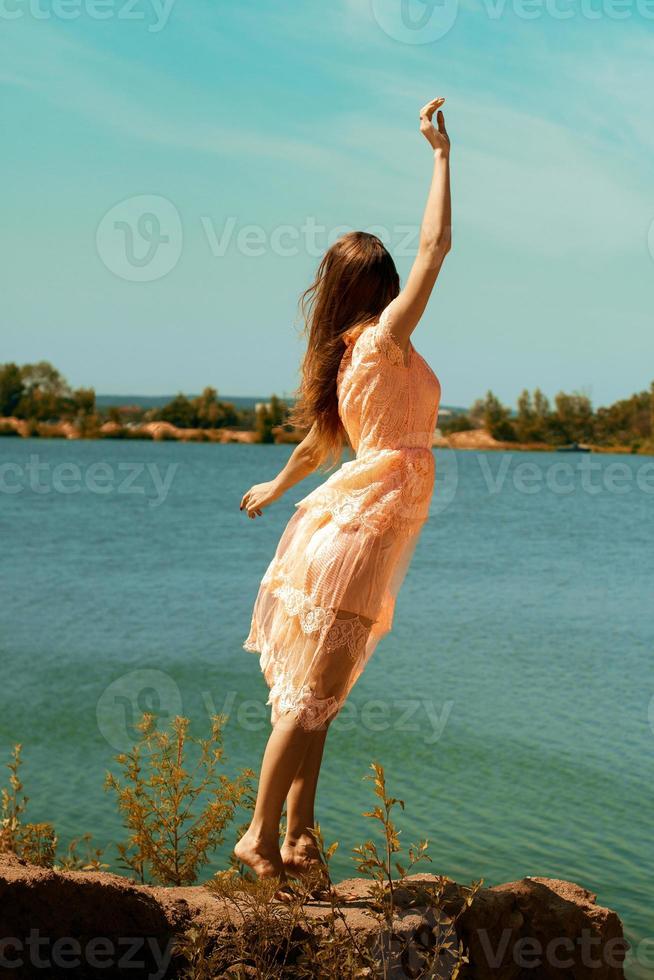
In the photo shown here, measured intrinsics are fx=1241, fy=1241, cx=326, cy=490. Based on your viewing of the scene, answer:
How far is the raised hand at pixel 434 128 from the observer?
3.19m

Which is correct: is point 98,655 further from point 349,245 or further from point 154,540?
point 154,540

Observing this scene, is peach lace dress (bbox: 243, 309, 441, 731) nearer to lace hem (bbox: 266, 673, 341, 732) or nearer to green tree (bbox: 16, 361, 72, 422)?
lace hem (bbox: 266, 673, 341, 732)

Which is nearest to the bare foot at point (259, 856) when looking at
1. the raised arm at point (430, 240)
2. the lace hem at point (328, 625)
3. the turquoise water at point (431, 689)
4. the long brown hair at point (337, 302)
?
the lace hem at point (328, 625)

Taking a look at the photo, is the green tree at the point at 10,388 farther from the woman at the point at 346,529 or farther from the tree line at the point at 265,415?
the woman at the point at 346,529

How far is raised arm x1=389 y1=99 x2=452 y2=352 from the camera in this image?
3107mm

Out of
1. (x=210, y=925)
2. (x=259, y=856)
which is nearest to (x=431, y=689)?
(x=259, y=856)

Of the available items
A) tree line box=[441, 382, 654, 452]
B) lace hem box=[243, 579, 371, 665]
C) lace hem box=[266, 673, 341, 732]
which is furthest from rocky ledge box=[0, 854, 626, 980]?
tree line box=[441, 382, 654, 452]

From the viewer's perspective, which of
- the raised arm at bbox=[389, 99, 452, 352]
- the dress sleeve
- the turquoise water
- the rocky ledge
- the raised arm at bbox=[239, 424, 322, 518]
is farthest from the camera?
the turquoise water

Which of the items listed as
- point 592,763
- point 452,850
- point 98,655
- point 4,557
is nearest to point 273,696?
point 452,850

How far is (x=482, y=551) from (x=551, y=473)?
30.0 meters

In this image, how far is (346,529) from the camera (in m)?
3.30

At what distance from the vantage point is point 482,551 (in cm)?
2562

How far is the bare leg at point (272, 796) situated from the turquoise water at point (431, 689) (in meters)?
1.31

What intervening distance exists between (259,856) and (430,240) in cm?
168
